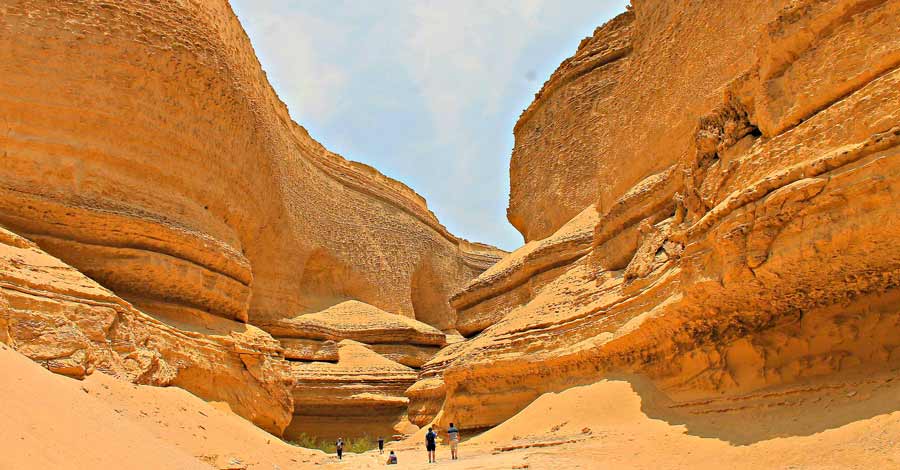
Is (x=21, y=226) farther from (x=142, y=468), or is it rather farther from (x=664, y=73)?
(x=664, y=73)

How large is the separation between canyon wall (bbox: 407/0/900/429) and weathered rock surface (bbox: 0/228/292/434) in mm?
4171

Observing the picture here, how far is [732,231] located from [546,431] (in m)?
4.66

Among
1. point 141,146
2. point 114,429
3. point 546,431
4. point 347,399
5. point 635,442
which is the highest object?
point 141,146

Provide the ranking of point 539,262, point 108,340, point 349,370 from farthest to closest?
1. point 349,370
2. point 539,262
3. point 108,340

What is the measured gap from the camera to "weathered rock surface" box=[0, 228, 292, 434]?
808 centimetres

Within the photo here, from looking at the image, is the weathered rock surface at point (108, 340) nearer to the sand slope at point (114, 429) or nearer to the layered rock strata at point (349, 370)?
the sand slope at point (114, 429)

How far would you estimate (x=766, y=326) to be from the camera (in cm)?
711

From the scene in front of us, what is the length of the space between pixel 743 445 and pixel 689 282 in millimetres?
1812

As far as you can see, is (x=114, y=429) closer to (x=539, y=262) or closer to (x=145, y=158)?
(x=145, y=158)

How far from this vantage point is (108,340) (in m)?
9.06

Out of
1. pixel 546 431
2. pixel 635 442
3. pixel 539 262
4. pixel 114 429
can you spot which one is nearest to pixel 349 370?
pixel 539 262

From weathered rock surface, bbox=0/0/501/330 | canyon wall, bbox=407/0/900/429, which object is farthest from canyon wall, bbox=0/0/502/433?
canyon wall, bbox=407/0/900/429

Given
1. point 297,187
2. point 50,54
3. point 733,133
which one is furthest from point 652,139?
point 297,187

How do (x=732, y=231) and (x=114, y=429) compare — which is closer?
(x=732, y=231)
